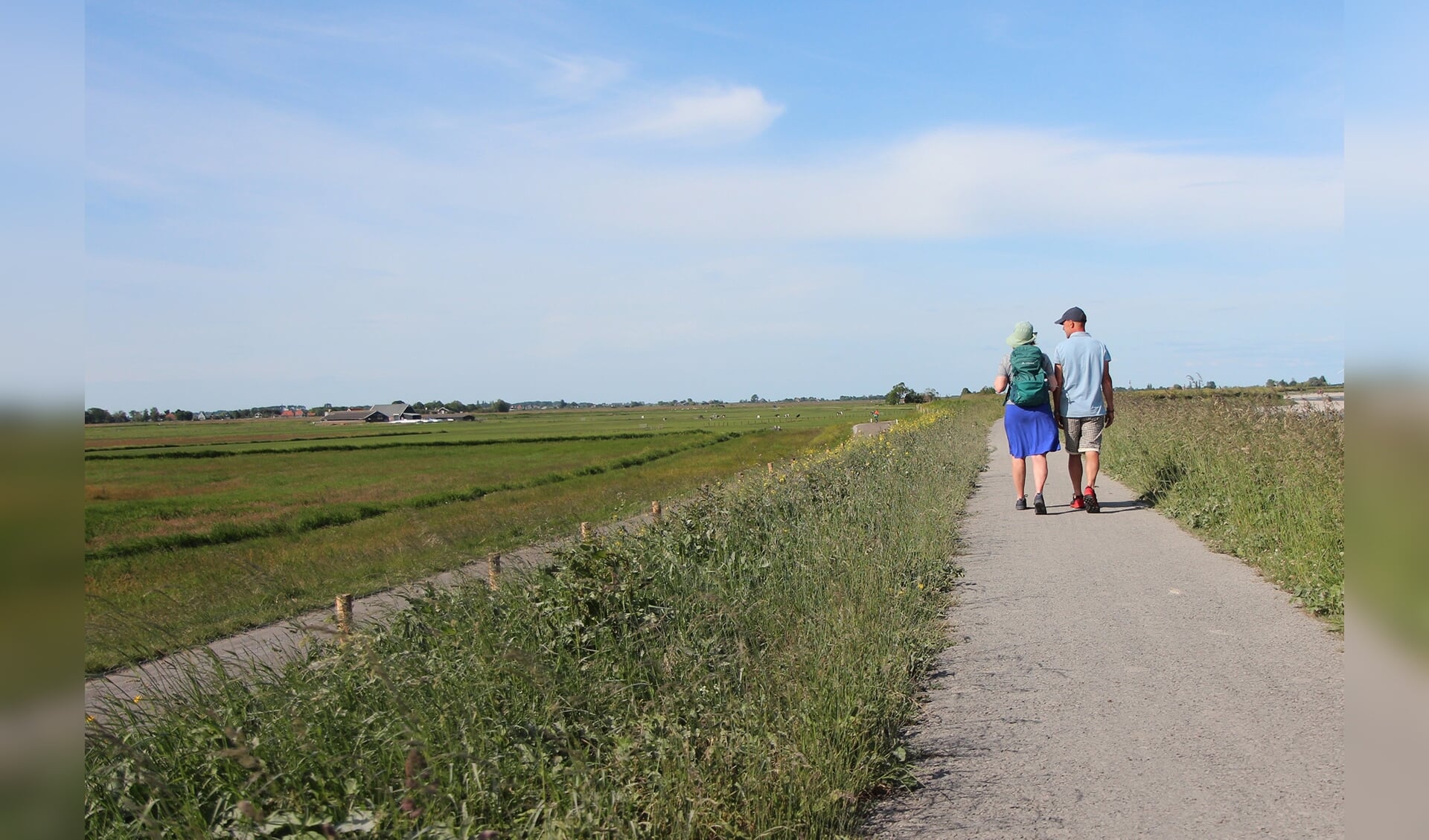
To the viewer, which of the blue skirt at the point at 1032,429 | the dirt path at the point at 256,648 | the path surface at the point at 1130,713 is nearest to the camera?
the path surface at the point at 1130,713

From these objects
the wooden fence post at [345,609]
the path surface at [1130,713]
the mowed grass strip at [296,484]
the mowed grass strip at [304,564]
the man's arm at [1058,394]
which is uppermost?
the man's arm at [1058,394]

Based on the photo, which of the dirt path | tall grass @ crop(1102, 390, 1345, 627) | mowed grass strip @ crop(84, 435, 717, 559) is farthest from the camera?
mowed grass strip @ crop(84, 435, 717, 559)

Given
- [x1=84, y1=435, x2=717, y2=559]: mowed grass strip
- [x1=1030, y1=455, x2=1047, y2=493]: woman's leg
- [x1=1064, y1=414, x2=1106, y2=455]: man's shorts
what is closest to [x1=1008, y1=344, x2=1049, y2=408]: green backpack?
[x1=1064, y1=414, x2=1106, y2=455]: man's shorts

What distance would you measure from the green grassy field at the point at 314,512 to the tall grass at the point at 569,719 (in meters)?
0.58

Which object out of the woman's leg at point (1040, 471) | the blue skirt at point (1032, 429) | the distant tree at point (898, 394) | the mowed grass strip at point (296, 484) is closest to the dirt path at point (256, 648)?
the mowed grass strip at point (296, 484)

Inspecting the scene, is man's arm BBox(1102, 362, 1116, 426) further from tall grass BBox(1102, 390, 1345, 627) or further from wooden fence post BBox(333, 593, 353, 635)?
wooden fence post BBox(333, 593, 353, 635)

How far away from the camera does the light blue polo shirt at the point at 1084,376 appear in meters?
11.0

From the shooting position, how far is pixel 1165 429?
547 inches

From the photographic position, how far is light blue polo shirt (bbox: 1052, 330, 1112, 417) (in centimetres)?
1102

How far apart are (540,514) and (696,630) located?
62.7ft

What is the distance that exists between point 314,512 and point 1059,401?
23.8 metres

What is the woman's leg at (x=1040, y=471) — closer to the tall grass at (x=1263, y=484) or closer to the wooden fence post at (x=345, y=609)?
the tall grass at (x=1263, y=484)

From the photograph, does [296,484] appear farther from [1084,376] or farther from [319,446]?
[1084,376]

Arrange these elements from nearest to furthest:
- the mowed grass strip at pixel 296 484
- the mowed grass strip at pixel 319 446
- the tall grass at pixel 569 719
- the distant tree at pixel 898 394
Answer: the tall grass at pixel 569 719
the mowed grass strip at pixel 296 484
the mowed grass strip at pixel 319 446
the distant tree at pixel 898 394
